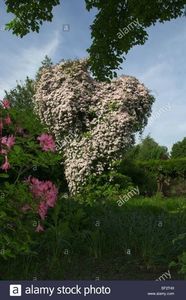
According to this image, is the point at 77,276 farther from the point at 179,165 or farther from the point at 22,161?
the point at 179,165

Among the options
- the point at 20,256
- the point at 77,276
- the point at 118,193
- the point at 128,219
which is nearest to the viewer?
the point at 77,276

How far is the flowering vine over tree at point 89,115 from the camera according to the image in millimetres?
20234

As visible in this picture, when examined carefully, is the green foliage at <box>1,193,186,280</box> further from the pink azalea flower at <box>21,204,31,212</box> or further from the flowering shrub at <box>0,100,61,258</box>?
the pink azalea flower at <box>21,204,31,212</box>

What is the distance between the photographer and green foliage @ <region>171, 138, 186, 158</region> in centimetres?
4744

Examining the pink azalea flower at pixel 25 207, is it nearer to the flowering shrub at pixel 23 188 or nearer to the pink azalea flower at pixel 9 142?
the flowering shrub at pixel 23 188

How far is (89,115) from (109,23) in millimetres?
5531

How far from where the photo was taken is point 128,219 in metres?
9.27

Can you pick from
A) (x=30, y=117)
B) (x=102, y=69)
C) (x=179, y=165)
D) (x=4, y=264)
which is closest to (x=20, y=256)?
(x=4, y=264)

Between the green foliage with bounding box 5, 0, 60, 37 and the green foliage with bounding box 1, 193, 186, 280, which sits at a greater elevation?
the green foliage with bounding box 5, 0, 60, 37

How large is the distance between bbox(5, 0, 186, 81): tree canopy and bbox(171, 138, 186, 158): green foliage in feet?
102

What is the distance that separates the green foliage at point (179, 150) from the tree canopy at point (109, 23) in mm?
31075

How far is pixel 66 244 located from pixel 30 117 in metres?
2.28

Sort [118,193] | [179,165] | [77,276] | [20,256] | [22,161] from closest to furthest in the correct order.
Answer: [22,161], [77,276], [20,256], [118,193], [179,165]

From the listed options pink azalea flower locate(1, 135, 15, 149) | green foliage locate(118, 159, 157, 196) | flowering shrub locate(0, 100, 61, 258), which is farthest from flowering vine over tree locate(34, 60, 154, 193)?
pink azalea flower locate(1, 135, 15, 149)
